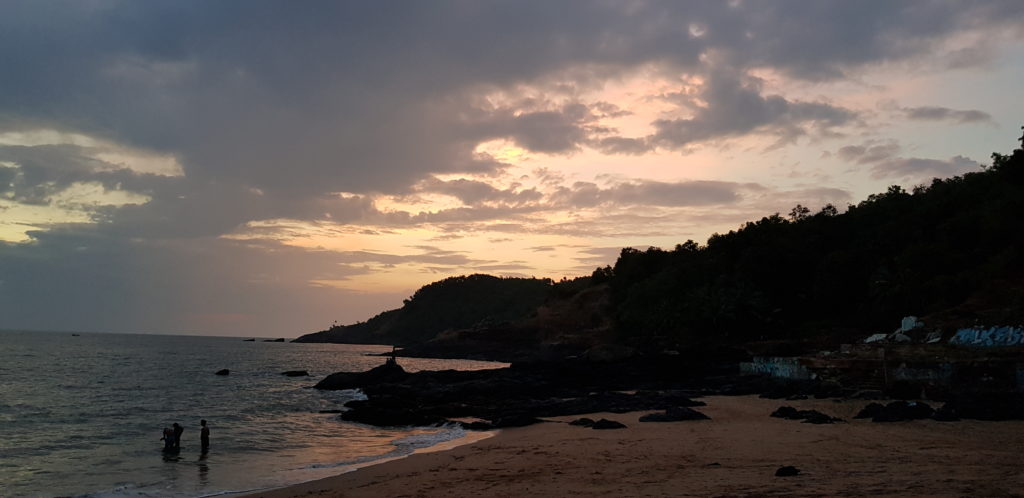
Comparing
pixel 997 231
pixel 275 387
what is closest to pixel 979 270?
pixel 997 231

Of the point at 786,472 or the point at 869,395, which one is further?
the point at 869,395

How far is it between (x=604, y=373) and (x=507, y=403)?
1601 cm

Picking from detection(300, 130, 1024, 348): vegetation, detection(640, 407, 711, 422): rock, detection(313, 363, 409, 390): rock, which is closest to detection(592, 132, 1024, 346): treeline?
detection(300, 130, 1024, 348): vegetation

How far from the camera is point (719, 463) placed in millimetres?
14898

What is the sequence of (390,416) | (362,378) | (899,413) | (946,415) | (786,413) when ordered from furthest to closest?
1. (362,378)
2. (390,416)
3. (786,413)
4. (899,413)
5. (946,415)

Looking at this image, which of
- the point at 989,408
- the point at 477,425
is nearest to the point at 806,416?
the point at 989,408

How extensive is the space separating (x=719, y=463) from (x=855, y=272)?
5648 cm

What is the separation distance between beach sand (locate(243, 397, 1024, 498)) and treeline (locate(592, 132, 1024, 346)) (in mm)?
24682

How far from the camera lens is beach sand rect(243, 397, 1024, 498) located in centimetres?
1157

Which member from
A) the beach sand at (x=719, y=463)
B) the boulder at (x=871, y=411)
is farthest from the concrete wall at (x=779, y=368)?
the beach sand at (x=719, y=463)

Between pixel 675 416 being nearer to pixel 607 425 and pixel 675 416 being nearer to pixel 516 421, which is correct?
pixel 607 425

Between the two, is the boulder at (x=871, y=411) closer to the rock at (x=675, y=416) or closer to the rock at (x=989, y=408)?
the rock at (x=989, y=408)

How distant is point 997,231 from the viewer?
52.6 meters

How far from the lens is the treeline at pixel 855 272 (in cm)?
4981
